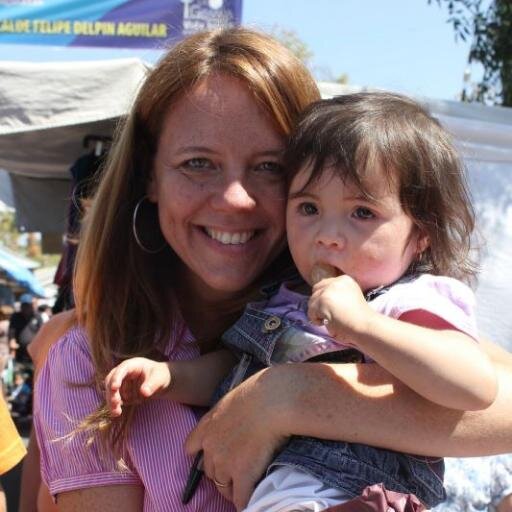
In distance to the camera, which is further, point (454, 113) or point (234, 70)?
point (454, 113)

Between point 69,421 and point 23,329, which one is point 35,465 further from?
point 23,329

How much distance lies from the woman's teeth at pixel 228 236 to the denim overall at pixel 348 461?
26 centimetres

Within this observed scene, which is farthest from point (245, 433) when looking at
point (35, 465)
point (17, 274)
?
point (17, 274)

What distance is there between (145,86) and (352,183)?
729 millimetres

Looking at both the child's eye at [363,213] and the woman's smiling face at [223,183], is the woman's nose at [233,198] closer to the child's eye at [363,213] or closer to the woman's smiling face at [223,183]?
the woman's smiling face at [223,183]

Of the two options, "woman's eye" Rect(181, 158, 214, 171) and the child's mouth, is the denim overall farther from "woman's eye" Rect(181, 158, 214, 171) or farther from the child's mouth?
"woman's eye" Rect(181, 158, 214, 171)

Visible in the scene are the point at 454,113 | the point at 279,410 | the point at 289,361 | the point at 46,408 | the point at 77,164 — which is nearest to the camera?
the point at 279,410

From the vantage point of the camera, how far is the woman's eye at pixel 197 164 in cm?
201

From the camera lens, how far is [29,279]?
60.2 ft

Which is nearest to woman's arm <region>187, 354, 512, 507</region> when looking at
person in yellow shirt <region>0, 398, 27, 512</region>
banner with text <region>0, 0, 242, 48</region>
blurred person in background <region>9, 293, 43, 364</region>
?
person in yellow shirt <region>0, 398, 27, 512</region>

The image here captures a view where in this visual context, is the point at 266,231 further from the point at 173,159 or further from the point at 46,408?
the point at 46,408

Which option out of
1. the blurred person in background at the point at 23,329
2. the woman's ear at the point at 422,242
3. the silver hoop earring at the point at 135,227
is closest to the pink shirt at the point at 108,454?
the silver hoop earring at the point at 135,227

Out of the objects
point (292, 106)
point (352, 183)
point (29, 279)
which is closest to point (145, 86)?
point (292, 106)

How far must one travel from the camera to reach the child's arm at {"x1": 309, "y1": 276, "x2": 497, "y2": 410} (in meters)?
1.50
